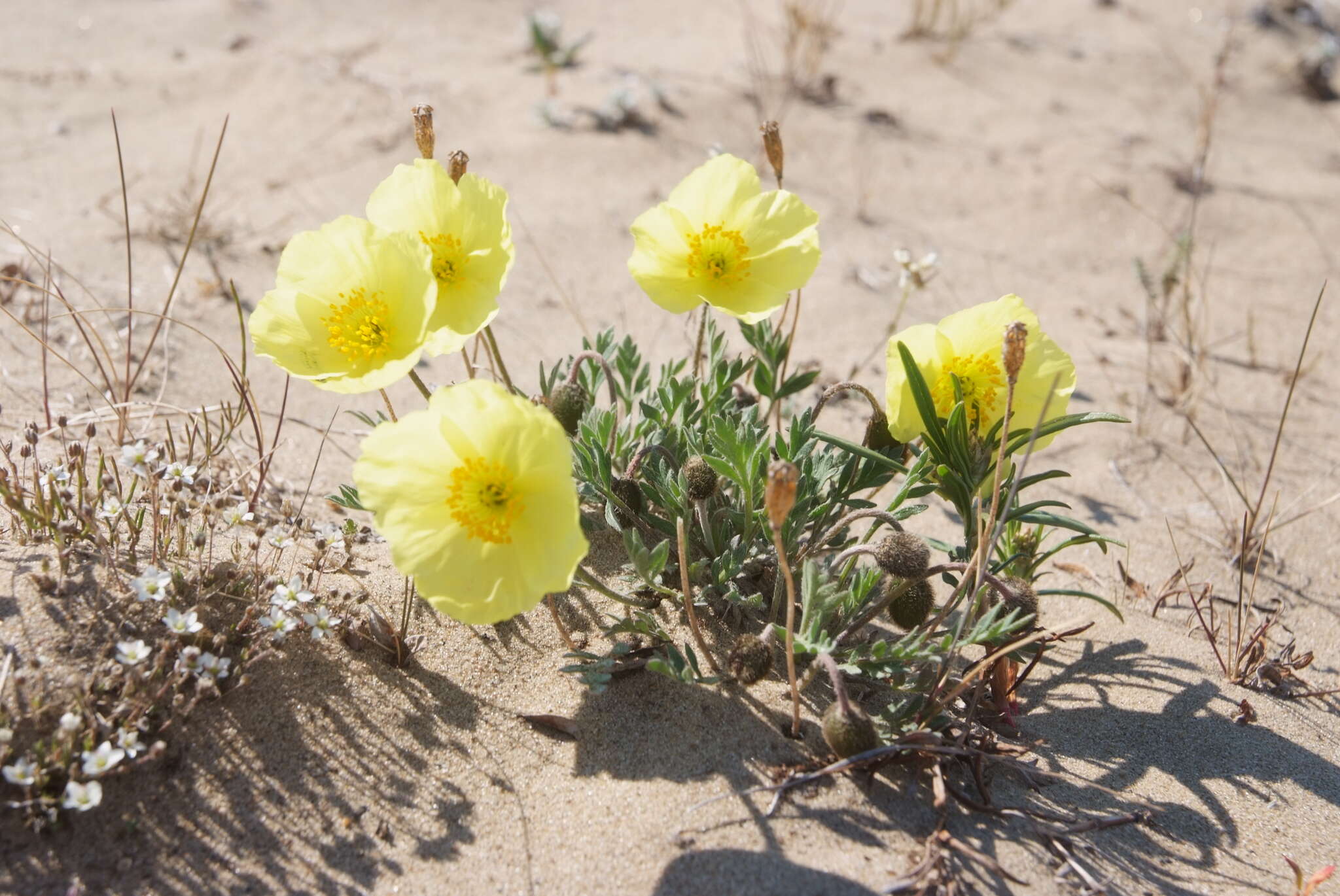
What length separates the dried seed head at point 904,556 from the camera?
1.98 metres

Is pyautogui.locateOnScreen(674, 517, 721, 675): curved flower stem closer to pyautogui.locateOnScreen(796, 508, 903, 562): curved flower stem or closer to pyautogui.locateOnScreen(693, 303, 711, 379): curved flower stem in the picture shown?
pyautogui.locateOnScreen(796, 508, 903, 562): curved flower stem

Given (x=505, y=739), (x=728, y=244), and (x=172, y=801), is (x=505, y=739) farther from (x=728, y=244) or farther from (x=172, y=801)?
(x=728, y=244)

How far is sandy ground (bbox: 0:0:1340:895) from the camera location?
6.16 feet

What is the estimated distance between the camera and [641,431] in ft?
8.38

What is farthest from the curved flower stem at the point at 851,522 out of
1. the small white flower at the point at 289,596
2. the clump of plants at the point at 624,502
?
the small white flower at the point at 289,596

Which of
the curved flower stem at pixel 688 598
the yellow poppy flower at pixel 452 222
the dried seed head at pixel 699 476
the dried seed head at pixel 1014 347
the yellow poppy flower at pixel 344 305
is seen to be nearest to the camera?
the dried seed head at pixel 1014 347

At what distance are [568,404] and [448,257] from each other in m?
0.52

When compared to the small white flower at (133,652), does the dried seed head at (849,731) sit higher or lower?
lower

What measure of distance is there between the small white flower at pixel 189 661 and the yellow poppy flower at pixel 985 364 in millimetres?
1458

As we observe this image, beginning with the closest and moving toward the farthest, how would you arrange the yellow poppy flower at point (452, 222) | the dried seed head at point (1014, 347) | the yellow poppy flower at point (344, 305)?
the dried seed head at point (1014, 347), the yellow poppy flower at point (344, 305), the yellow poppy flower at point (452, 222)

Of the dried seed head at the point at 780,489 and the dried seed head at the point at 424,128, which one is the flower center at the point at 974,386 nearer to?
the dried seed head at the point at 780,489

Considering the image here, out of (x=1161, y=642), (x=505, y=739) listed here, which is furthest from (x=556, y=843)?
(x=1161, y=642)

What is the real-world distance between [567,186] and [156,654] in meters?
3.23

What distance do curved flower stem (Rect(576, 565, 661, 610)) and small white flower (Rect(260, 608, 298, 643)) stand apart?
0.58 m
